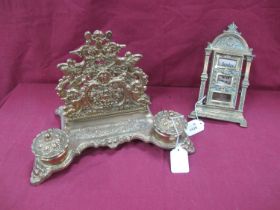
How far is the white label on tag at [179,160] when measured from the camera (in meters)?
1.08

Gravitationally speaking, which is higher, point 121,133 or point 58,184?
point 121,133

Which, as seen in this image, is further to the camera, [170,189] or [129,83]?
[129,83]

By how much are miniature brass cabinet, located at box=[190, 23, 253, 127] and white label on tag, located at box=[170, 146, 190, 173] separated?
28cm

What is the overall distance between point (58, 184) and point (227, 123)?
0.77 metres

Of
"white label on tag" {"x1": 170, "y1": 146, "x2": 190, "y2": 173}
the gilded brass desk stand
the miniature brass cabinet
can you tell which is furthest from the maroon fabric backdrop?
"white label on tag" {"x1": 170, "y1": 146, "x2": 190, "y2": 173}

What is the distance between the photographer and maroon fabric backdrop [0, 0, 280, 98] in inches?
52.0

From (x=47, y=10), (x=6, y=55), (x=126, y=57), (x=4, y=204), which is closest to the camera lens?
(x=4, y=204)

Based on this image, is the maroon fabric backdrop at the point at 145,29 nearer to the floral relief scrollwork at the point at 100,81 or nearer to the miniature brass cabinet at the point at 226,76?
the miniature brass cabinet at the point at 226,76

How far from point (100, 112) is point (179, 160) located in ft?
1.18

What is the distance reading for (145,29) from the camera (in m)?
1.38

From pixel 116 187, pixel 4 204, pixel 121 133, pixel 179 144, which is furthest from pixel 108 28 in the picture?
pixel 4 204

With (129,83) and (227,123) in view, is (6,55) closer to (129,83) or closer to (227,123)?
(129,83)

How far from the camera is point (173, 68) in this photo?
58.9 inches

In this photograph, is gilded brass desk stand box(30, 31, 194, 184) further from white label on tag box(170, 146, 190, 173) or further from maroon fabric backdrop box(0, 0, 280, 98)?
maroon fabric backdrop box(0, 0, 280, 98)
